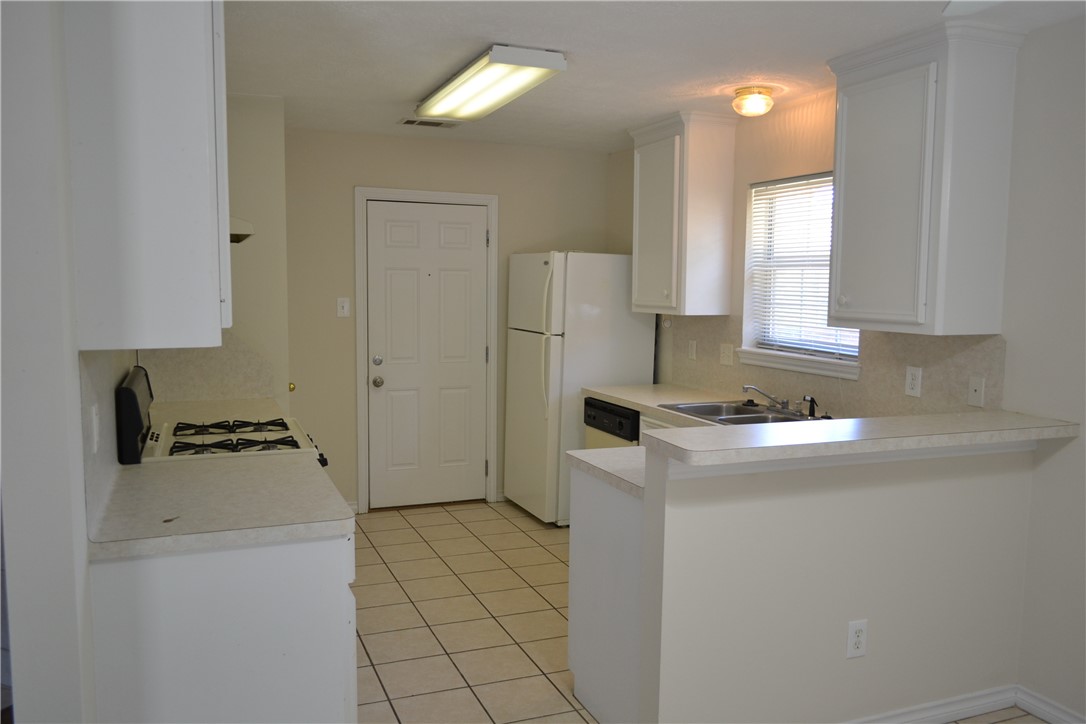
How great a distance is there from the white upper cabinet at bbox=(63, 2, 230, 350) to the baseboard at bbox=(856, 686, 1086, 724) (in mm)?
2425

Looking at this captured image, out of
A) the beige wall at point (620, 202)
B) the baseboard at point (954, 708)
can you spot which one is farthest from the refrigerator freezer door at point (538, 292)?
the baseboard at point (954, 708)

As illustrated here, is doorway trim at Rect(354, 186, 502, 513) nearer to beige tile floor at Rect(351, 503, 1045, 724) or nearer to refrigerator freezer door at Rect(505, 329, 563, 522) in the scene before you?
refrigerator freezer door at Rect(505, 329, 563, 522)

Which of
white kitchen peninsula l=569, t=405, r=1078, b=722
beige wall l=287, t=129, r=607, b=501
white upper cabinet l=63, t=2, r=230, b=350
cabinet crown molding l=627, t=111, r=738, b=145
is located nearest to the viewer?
white upper cabinet l=63, t=2, r=230, b=350

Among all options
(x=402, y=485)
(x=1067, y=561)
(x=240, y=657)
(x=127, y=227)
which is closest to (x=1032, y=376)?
(x=1067, y=561)

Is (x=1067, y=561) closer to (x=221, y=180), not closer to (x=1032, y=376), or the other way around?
(x=1032, y=376)

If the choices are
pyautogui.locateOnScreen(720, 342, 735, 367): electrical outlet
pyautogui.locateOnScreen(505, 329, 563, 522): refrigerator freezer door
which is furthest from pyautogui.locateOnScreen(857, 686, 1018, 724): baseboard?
pyautogui.locateOnScreen(505, 329, 563, 522): refrigerator freezer door

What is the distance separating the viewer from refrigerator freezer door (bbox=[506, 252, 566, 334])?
4.97 metres

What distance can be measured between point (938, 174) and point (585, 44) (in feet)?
4.34

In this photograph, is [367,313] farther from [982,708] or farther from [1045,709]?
[1045,709]

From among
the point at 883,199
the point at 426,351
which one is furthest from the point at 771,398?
the point at 426,351

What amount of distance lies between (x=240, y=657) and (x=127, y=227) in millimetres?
1051

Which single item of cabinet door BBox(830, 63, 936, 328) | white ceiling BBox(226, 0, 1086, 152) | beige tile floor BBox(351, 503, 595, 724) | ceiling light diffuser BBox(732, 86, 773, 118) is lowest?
beige tile floor BBox(351, 503, 595, 724)

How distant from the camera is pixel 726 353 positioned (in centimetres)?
466

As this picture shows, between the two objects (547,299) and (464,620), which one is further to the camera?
(547,299)
